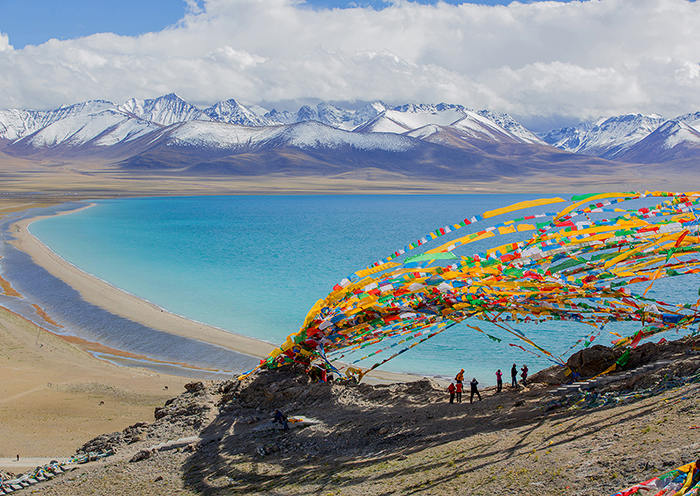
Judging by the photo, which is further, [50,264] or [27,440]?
[50,264]

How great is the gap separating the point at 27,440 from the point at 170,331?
12309 mm

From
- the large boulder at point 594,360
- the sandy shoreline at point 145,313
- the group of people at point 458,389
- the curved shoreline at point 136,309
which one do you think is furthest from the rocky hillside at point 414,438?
the curved shoreline at point 136,309

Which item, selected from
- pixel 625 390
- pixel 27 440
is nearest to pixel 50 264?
pixel 27 440

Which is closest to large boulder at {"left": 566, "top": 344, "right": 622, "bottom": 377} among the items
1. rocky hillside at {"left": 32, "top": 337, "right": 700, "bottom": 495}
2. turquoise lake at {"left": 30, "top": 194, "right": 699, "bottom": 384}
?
rocky hillside at {"left": 32, "top": 337, "right": 700, "bottom": 495}

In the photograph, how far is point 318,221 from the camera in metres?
84.1

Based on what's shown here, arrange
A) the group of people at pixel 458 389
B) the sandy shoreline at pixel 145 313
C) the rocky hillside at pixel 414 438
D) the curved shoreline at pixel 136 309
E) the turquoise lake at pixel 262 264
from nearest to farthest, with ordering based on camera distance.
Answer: the rocky hillside at pixel 414 438, the group of people at pixel 458 389, the turquoise lake at pixel 262 264, the sandy shoreline at pixel 145 313, the curved shoreline at pixel 136 309

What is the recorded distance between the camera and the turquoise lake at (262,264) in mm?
23655

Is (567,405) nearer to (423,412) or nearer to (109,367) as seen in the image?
(423,412)

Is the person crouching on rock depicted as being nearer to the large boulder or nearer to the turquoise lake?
the large boulder

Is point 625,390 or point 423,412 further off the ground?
point 625,390

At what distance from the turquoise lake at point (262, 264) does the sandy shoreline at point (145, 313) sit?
3.16 feet

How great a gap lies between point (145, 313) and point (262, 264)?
1635 centimetres

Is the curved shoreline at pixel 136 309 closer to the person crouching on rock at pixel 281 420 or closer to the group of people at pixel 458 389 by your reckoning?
the person crouching on rock at pixel 281 420

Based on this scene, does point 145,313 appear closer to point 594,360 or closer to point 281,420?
point 281,420
